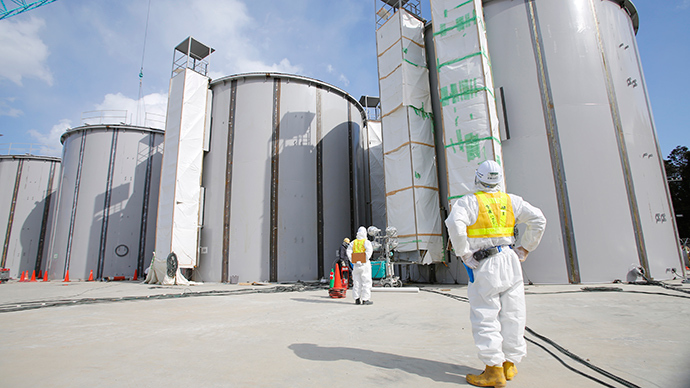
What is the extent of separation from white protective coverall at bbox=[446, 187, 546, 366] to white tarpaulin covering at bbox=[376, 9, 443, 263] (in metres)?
9.17

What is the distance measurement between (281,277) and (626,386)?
13.8 m

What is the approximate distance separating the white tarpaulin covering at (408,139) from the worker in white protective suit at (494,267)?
356 inches

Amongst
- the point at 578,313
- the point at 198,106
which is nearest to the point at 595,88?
the point at 578,313

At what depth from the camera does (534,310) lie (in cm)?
629

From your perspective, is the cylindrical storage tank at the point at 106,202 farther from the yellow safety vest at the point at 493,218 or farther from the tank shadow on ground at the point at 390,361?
the yellow safety vest at the point at 493,218

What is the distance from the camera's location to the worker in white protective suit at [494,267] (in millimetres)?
2973

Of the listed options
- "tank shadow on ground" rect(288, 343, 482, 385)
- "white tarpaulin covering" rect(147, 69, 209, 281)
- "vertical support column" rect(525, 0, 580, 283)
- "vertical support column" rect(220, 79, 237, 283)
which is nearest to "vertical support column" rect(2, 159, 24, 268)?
"white tarpaulin covering" rect(147, 69, 209, 281)

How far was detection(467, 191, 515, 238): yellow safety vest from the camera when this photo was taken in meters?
3.29

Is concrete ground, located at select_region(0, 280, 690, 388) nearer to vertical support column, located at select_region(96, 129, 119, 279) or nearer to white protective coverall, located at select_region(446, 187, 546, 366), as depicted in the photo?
white protective coverall, located at select_region(446, 187, 546, 366)

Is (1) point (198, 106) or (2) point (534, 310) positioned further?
(1) point (198, 106)

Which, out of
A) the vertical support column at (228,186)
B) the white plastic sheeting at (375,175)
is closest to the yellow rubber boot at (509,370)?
the vertical support column at (228,186)

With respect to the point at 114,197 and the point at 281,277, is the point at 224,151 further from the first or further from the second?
the point at 114,197

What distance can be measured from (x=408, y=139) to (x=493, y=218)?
10.2 meters

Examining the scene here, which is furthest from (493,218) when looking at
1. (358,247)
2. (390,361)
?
(358,247)
